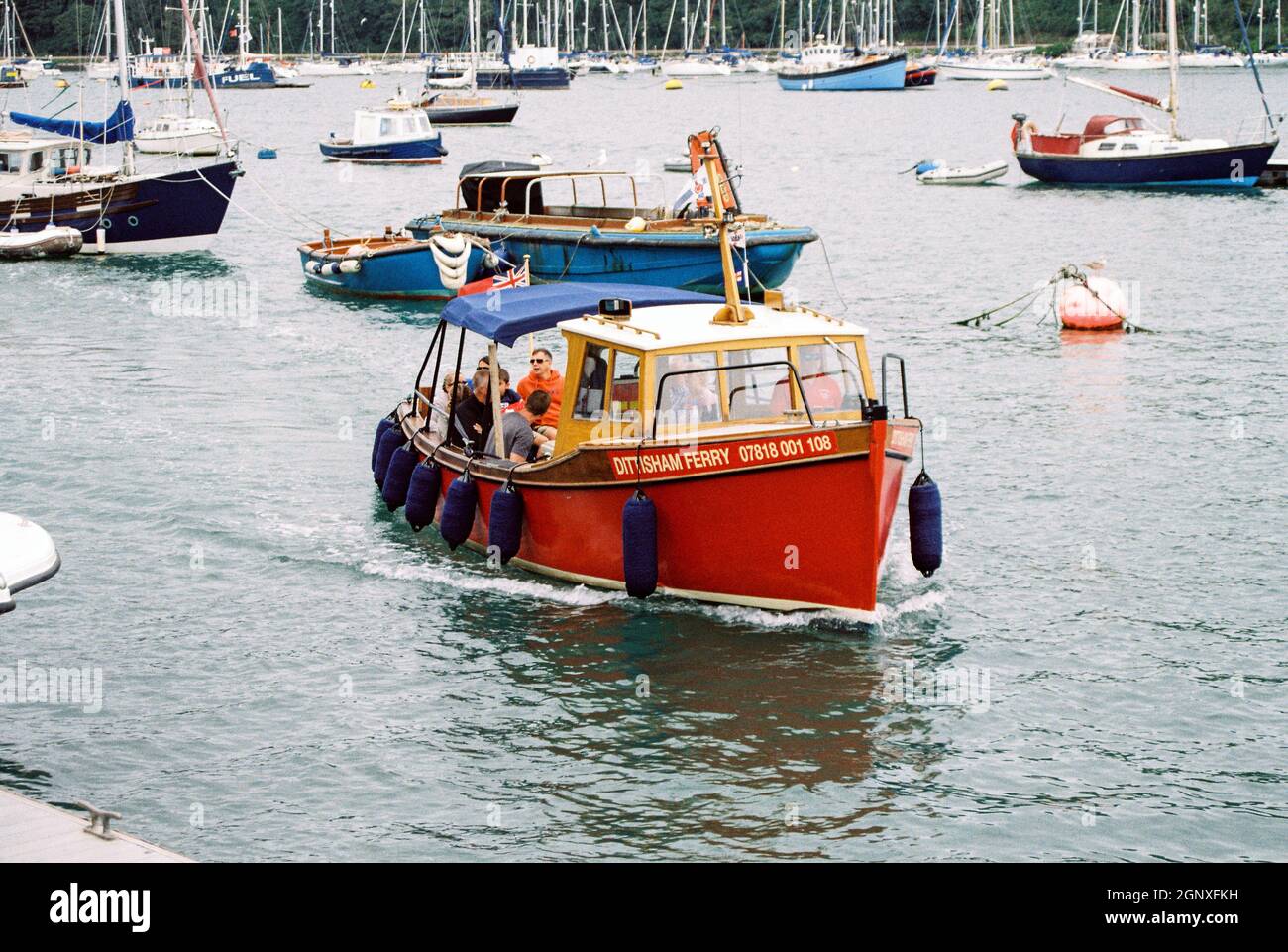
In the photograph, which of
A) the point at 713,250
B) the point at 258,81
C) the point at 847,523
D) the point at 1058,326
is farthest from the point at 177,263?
the point at 258,81

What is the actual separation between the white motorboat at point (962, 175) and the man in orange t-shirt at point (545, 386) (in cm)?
5544

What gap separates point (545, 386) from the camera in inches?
795

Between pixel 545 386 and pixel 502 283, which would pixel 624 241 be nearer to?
pixel 502 283

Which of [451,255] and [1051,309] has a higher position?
[451,255]

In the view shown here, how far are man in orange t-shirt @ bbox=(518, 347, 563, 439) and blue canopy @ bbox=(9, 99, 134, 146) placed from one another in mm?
31636

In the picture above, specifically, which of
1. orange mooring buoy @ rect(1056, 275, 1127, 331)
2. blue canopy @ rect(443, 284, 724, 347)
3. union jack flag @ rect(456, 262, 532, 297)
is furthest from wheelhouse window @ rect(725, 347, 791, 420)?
orange mooring buoy @ rect(1056, 275, 1127, 331)

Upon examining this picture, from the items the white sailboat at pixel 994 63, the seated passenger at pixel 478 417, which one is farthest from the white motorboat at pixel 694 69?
the seated passenger at pixel 478 417

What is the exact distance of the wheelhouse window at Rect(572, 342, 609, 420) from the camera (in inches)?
695

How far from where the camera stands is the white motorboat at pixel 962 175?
72688 mm

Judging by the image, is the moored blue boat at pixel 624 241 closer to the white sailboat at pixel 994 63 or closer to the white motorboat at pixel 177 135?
the white motorboat at pixel 177 135

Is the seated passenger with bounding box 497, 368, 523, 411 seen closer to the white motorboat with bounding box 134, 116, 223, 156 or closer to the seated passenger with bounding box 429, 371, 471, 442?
the seated passenger with bounding box 429, 371, 471, 442

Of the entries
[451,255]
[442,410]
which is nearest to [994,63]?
[451,255]

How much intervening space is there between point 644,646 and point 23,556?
5.77 meters

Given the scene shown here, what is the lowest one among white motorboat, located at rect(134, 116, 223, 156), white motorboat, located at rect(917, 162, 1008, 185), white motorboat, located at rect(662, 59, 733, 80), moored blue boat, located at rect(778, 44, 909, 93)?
white motorboat, located at rect(917, 162, 1008, 185)
